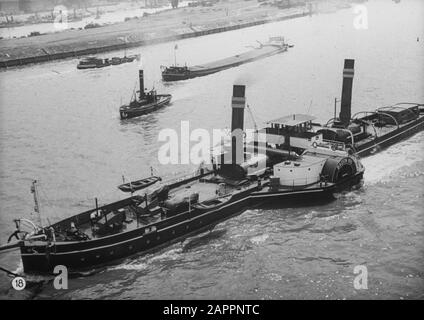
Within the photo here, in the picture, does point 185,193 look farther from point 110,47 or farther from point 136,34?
point 136,34

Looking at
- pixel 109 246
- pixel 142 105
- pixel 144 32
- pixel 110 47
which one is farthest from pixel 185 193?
pixel 144 32

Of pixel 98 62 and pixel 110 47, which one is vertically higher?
pixel 110 47

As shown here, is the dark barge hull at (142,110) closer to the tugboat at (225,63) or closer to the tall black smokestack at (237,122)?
the tugboat at (225,63)

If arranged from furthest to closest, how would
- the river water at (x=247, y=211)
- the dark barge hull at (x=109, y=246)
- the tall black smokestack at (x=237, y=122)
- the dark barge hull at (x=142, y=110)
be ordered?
the dark barge hull at (x=142, y=110), the tall black smokestack at (x=237, y=122), the dark barge hull at (x=109, y=246), the river water at (x=247, y=211)

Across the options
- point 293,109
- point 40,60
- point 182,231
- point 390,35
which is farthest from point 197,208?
point 390,35

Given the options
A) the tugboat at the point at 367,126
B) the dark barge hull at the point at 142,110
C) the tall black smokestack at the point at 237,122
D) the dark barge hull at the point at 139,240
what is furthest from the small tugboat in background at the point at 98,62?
the dark barge hull at the point at 139,240

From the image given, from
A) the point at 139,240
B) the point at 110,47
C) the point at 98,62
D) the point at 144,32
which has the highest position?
the point at 144,32
